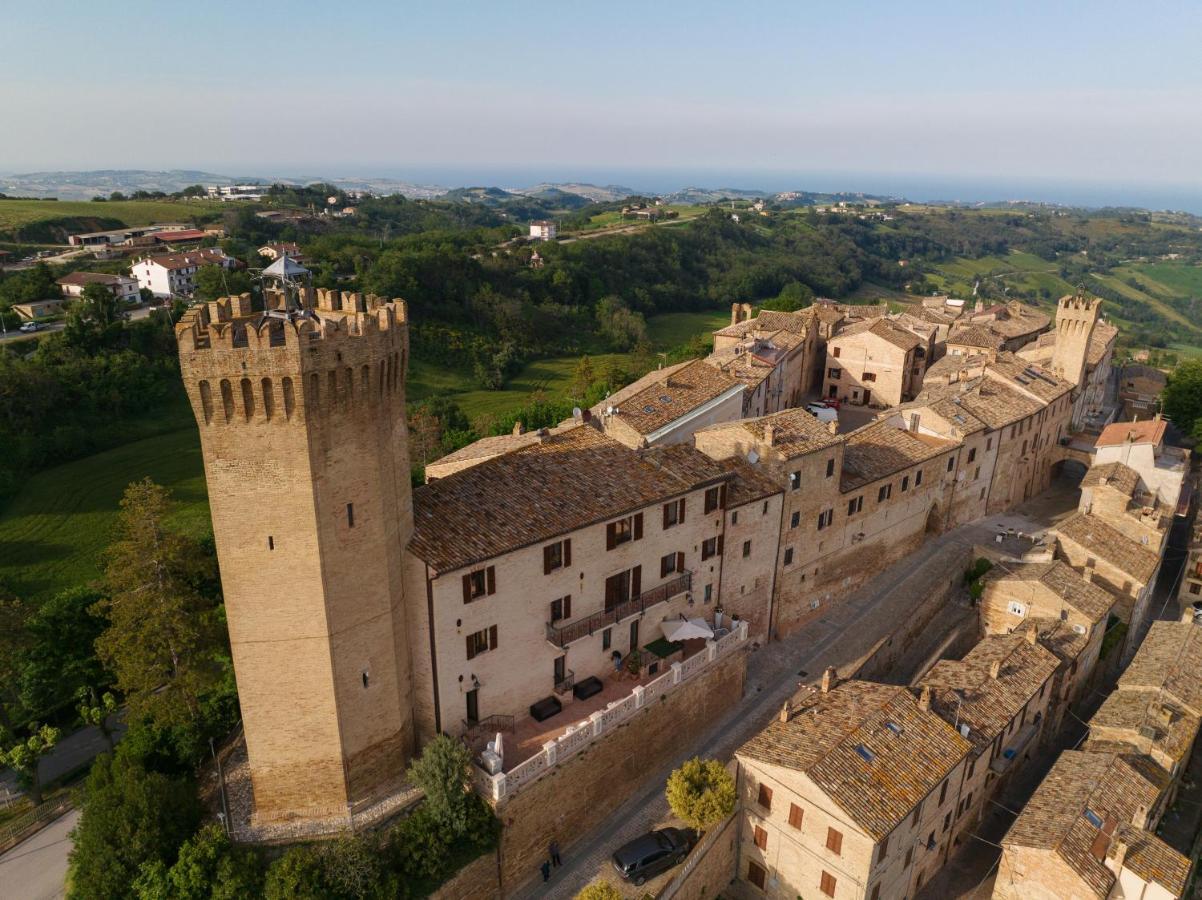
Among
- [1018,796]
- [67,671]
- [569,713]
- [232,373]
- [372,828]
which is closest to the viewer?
[232,373]

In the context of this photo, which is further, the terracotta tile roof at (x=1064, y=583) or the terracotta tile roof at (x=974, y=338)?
the terracotta tile roof at (x=974, y=338)

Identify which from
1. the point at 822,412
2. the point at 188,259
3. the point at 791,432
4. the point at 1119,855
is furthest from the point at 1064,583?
the point at 188,259

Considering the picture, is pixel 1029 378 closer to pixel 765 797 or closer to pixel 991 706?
pixel 991 706

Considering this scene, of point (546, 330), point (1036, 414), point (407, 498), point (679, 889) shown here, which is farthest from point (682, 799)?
point (546, 330)

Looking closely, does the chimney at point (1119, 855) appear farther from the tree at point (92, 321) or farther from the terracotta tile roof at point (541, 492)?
the tree at point (92, 321)

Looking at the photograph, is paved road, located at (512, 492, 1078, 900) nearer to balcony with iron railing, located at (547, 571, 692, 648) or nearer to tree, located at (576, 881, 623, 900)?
tree, located at (576, 881, 623, 900)

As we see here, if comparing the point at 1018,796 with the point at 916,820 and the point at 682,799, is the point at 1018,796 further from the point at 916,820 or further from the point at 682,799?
the point at 682,799

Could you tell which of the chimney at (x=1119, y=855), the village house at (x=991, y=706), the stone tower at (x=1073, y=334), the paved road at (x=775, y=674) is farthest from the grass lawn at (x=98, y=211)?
the chimney at (x=1119, y=855)
